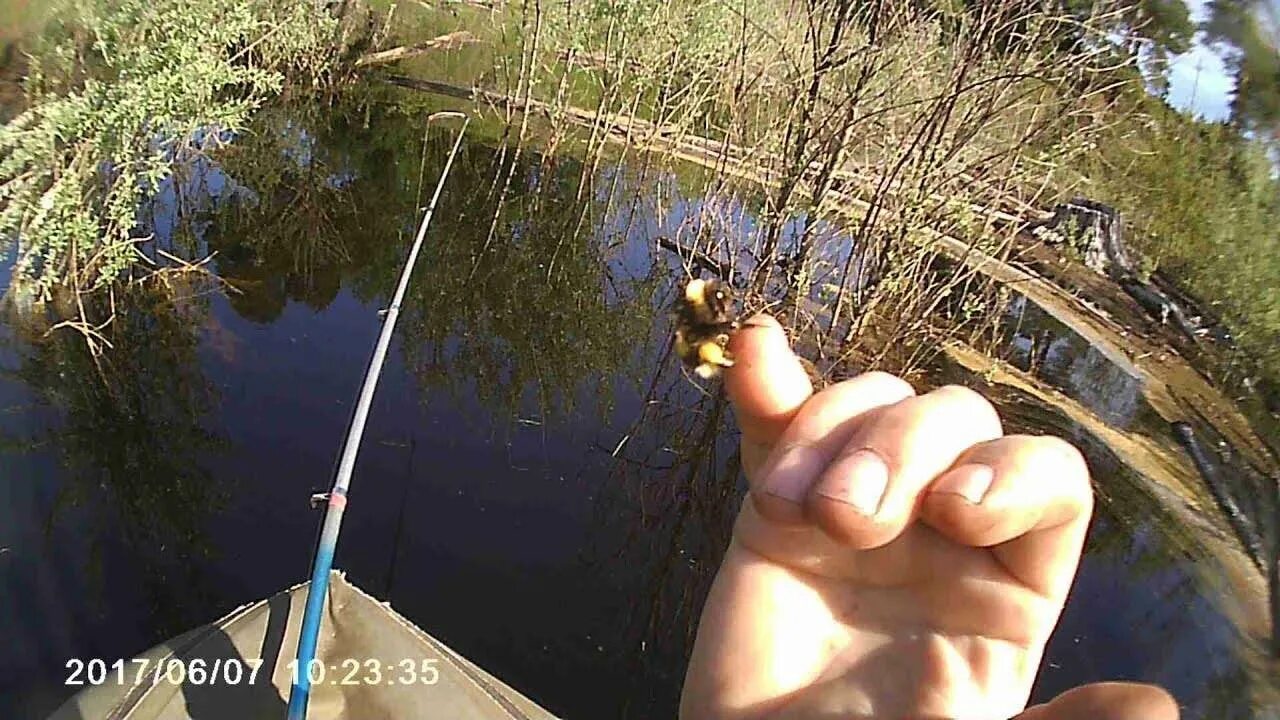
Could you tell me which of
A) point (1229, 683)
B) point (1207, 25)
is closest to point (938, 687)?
point (1229, 683)

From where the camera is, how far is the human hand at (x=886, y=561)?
1.21 m

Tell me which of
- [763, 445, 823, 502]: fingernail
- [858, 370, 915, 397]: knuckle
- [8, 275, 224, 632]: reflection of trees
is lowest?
[8, 275, 224, 632]: reflection of trees

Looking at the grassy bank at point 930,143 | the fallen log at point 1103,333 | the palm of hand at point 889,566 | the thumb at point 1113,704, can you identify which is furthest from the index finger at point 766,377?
the fallen log at point 1103,333

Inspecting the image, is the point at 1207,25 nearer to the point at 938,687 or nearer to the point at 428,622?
the point at 428,622

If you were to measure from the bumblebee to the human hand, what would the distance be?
0.06m

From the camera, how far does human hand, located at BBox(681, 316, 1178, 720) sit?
1.21 meters

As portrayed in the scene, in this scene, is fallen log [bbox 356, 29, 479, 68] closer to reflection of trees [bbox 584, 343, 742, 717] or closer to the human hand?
reflection of trees [bbox 584, 343, 742, 717]

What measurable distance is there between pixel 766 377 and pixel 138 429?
6.27 m

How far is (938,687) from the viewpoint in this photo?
1.37 m

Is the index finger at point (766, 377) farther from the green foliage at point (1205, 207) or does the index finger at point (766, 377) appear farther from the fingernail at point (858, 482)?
the green foliage at point (1205, 207)

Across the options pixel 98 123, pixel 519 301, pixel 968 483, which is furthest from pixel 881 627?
pixel 519 301

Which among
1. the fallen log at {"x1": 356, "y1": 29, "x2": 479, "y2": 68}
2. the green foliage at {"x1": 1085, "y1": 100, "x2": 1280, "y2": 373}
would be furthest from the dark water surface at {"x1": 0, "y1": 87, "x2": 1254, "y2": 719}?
the fallen log at {"x1": 356, "y1": 29, "x2": 479, "y2": 68}

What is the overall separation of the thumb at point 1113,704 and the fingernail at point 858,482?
0.29 meters

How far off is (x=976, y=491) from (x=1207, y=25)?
855 centimetres
